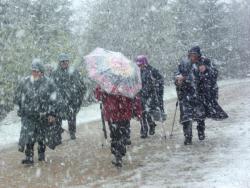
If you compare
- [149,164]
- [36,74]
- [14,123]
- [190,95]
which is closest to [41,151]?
[36,74]

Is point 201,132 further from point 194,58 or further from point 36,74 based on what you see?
point 36,74

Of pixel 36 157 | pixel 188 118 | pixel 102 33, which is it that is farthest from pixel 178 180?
pixel 102 33

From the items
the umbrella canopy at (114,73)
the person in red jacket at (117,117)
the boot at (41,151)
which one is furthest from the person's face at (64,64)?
the person in red jacket at (117,117)

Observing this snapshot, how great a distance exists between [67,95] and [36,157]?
2.30m

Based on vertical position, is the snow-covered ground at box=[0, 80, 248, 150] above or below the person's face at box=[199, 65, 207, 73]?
below

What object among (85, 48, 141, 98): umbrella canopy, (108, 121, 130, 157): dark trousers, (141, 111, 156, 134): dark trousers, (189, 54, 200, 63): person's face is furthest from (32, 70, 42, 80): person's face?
(141, 111, 156, 134): dark trousers

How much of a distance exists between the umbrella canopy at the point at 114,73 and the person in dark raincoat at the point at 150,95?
2.75 meters

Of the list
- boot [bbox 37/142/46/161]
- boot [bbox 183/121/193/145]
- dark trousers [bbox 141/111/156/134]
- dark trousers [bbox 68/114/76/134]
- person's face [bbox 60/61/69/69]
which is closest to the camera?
boot [bbox 37/142/46/161]

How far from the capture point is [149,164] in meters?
9.73

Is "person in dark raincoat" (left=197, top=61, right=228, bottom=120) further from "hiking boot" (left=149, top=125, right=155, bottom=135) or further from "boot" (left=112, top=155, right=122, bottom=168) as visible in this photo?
A: "boot" (left=112, top=155, right=122, bottom=168)

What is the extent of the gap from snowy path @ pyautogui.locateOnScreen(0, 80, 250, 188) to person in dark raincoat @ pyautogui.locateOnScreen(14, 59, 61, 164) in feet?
1.51

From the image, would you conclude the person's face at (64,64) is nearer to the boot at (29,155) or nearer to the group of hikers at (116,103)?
the group of hikers at (116,103)

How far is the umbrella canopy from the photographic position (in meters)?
9.46

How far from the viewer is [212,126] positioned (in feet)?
47.0
